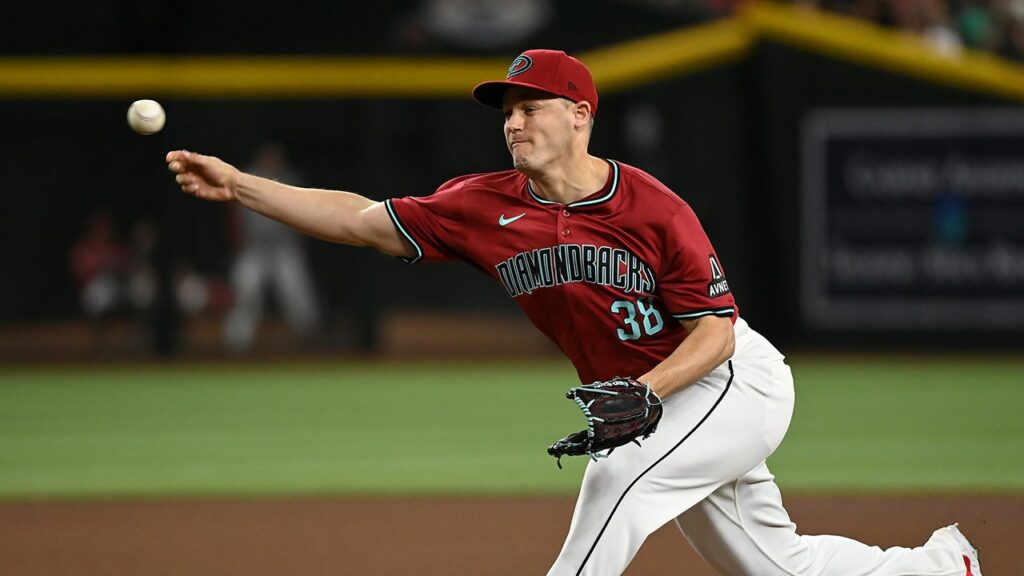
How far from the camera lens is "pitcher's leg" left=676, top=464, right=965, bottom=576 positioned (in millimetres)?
4168

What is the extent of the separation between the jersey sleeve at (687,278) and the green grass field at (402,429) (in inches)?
146

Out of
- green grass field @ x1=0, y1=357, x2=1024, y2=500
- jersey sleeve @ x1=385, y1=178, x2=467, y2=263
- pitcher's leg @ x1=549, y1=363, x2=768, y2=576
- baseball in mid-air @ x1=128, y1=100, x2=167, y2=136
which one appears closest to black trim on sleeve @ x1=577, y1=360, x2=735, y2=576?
pitcher's leg @ x1=549, y1=363, x2=768, y2=576

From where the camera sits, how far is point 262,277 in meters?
14.8

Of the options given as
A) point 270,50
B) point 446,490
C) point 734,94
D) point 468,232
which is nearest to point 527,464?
point 446,490

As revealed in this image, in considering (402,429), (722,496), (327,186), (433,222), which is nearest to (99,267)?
(327,186)

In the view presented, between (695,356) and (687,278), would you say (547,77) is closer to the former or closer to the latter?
(687,278)

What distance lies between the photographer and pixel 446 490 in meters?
7.61

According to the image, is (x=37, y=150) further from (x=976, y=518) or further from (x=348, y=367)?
(x=976, y=518)

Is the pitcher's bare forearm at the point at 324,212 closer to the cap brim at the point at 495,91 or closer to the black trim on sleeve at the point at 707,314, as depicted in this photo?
the cap brim at the point at 495,91

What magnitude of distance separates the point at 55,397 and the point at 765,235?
746cm

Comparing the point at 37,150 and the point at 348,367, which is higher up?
the point at 37,150

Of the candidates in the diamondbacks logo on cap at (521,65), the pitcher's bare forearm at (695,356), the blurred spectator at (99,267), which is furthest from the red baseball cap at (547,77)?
the blurred spectator at (99,267)

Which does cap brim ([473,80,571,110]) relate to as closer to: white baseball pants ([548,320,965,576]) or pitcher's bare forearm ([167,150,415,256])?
pitcher's bare forearm ([167,150,415,256])

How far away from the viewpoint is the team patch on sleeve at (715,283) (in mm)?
4016
